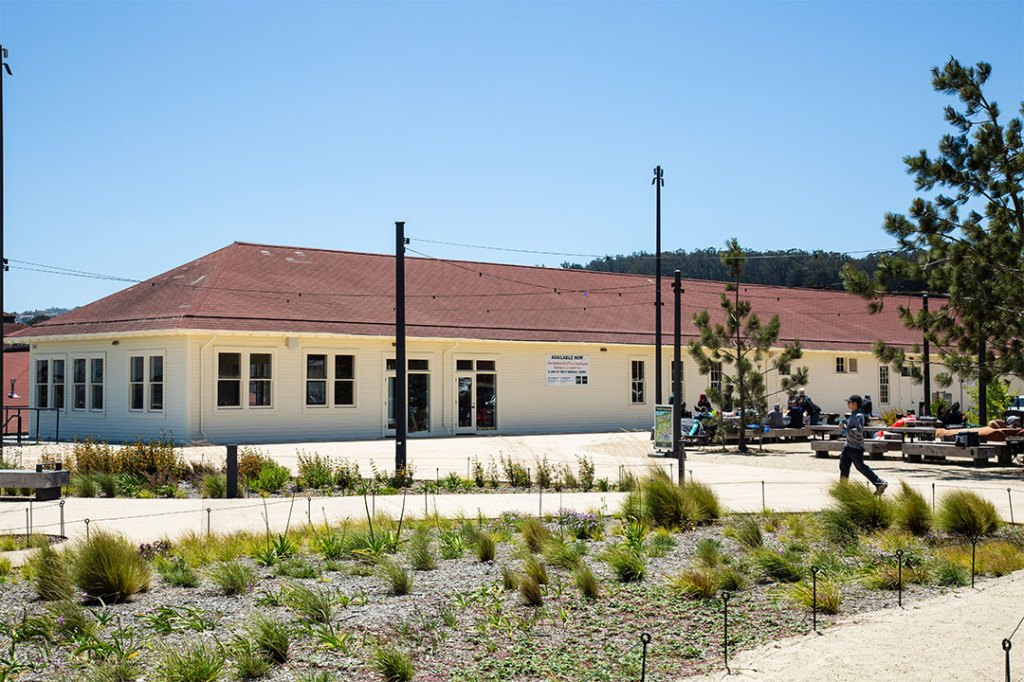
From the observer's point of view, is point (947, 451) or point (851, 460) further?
point (947, 451)

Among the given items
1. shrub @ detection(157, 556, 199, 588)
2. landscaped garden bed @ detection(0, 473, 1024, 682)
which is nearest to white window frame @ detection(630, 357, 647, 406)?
landscaped garden bed @ detection(0, 473, 1024, 682)

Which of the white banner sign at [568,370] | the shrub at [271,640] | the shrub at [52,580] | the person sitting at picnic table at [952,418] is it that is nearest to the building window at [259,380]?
the white banner sign at [568,370]

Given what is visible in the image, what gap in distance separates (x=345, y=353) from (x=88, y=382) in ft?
25.9

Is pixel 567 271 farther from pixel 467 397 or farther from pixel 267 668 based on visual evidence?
pixel 267 668

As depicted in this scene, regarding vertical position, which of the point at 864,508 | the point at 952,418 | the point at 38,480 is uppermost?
the point at 952,418

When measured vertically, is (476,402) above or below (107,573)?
above

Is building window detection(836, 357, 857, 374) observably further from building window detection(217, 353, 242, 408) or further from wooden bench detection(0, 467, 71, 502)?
wooden bench detection(0, 467, 71, 502)

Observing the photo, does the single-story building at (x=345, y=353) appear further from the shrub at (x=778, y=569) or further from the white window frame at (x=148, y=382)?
the shrub at (x=778, y=569)

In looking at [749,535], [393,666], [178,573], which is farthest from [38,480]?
[393,666]

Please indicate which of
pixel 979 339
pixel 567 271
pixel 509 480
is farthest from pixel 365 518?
pixel 567 271

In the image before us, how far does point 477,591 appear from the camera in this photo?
842 centimetres

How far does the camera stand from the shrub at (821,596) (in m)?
8.09

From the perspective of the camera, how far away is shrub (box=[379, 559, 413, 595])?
8516mm

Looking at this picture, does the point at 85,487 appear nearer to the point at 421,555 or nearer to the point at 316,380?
the point at 421,555
